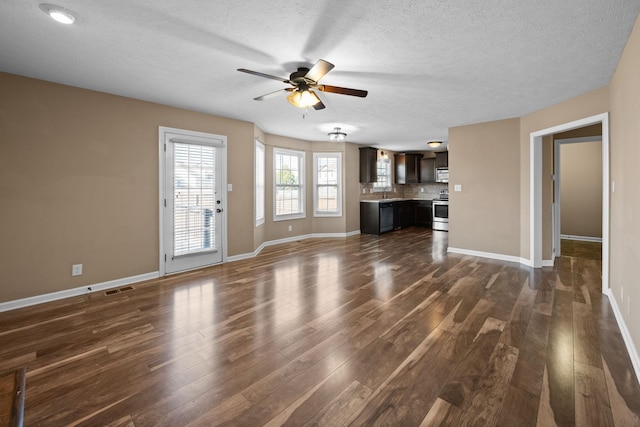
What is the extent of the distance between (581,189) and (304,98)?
278 inches

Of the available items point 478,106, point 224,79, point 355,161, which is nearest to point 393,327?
point 224,79

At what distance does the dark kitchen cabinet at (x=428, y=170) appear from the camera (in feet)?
29.6

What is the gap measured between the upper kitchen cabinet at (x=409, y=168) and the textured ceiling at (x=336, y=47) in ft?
17.0

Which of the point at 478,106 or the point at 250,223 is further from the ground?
the point at 478,106

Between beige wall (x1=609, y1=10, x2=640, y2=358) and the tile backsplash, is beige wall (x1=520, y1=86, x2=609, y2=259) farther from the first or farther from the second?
the tile backsplash

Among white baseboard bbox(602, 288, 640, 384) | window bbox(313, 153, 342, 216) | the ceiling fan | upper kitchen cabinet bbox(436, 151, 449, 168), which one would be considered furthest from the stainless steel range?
the ceiling fan

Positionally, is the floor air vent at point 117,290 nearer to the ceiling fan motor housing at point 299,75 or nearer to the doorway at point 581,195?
the ceiling fan motor housing at point 299,75

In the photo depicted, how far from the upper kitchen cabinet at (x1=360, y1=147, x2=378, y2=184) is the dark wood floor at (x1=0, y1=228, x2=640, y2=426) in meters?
4.42

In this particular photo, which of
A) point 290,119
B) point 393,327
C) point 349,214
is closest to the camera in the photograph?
point 393,327

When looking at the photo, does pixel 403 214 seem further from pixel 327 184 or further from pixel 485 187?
pixel 485 187

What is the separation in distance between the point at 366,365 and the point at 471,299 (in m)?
1.82

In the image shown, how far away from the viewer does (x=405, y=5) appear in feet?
6.56

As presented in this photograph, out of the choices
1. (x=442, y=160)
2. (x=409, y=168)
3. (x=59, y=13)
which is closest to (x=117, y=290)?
(x=59, y=13)

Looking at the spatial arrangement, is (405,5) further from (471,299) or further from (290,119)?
(290,119)
